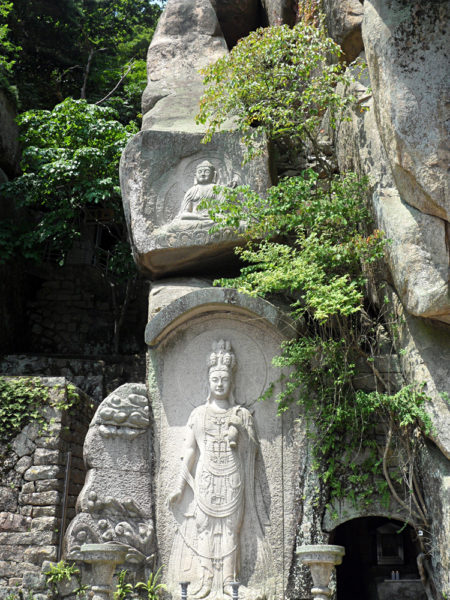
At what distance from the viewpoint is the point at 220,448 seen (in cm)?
750

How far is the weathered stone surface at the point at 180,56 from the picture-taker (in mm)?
9906

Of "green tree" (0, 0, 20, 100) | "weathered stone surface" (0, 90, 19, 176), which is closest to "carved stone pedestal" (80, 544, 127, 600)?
"weathered stone surface" (0, 90, 19, 176)

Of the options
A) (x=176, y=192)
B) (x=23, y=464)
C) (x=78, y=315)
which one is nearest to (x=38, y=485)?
(x=23, y=464)

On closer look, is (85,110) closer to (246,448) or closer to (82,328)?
→ (82,328)

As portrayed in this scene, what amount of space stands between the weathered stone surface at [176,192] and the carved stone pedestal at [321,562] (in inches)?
Result: 145

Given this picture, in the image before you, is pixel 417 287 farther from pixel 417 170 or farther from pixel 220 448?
pixel 220 448

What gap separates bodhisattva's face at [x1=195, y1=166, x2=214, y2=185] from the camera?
8.82 m

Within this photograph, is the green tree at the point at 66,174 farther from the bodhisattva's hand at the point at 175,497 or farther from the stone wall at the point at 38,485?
the bodhisattva's hand at the point at 175,497

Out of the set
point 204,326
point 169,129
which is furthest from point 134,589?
point 169,129

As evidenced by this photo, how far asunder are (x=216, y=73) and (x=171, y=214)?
179 centimetres

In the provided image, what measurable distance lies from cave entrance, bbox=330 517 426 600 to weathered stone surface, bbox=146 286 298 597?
101 inches

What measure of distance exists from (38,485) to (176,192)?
13.5 feet

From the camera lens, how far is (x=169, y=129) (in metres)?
9.16

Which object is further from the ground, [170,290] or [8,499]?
[170,290]
